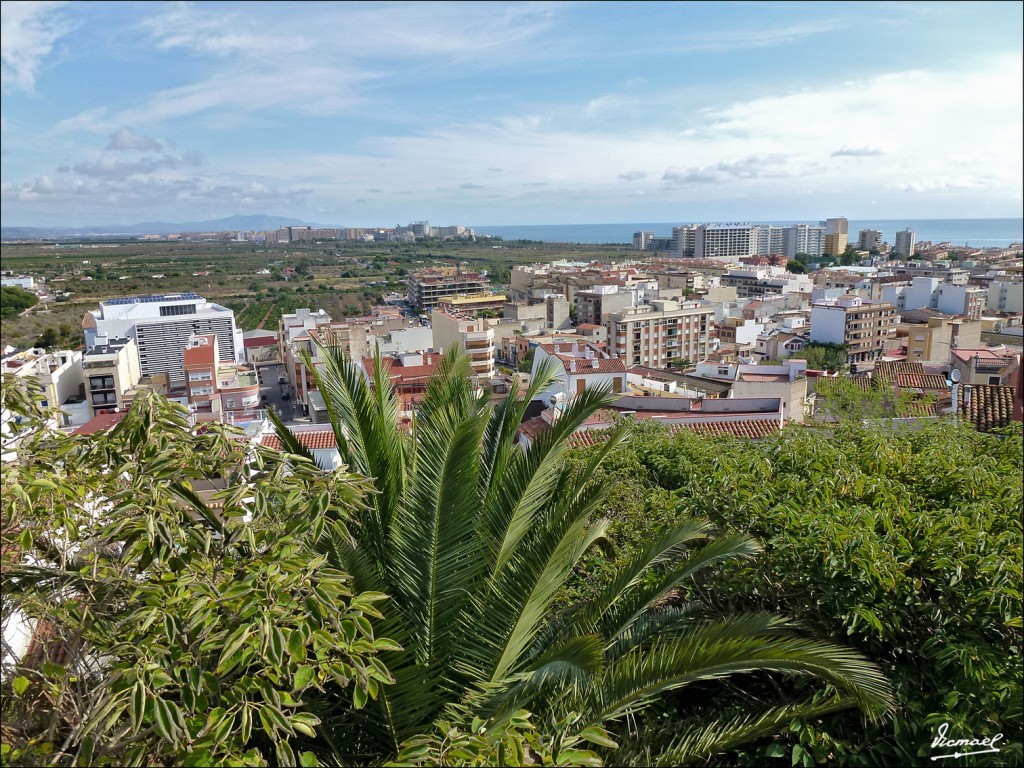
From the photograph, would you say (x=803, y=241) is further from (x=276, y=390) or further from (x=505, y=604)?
(x=505, y=604)

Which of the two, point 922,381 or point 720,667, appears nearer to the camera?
point 720,667

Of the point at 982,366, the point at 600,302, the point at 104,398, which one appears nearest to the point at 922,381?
the point at 982,366

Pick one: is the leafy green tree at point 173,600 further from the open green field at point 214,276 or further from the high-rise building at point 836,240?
the high-rise building at point 836,240

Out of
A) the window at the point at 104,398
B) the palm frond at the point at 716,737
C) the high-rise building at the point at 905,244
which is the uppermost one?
the high-rise building at the point at 905,244

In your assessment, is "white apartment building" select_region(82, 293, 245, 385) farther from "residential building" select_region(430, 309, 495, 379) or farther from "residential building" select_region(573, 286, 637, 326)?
"residential building" select_region(573, 286, 637, 326)

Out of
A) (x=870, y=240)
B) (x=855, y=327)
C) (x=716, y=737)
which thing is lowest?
(x=855, y=327)

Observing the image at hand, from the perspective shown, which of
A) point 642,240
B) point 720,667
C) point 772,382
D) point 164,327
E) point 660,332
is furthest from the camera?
point 642,240

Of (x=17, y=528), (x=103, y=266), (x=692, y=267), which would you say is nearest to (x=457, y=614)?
(x=17, y=528)

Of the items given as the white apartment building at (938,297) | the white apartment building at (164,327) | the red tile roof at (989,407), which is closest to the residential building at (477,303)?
the white apartment building at (164,327)
